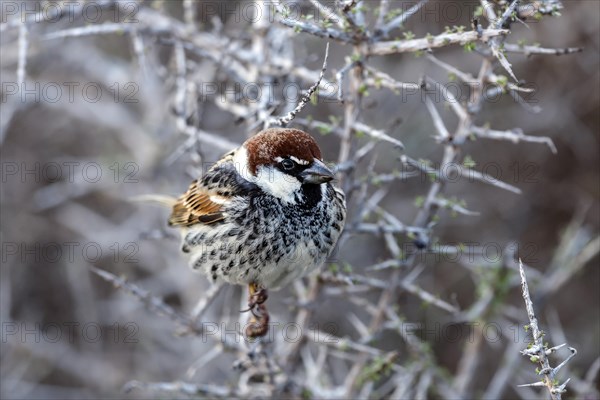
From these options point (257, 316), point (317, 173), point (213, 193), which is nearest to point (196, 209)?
point (213, 193)

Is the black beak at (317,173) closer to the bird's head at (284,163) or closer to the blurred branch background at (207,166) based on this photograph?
the bird's head at (284,163)

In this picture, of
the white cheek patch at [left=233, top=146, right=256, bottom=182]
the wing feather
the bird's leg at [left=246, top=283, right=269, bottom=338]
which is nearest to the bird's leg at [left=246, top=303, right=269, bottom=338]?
the bird's leg at [left=246, top=283, right=269, bottom=338]

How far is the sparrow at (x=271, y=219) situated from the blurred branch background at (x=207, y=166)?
54 cm

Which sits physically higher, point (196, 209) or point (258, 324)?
point (196, 209)

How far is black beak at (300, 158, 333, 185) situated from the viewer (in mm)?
3164

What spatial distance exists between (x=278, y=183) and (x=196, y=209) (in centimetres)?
63

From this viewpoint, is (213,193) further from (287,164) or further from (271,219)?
(287,164)

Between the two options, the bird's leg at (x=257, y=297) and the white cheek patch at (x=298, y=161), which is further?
the bird's leg at (x=257, y=297)

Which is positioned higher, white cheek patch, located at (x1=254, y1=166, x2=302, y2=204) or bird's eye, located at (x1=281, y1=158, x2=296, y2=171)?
bird's eye, located at (x1=281, y1=158, x2=296, y2=171)

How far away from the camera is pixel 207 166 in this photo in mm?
4570

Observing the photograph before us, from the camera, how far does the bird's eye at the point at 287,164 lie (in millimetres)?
3273

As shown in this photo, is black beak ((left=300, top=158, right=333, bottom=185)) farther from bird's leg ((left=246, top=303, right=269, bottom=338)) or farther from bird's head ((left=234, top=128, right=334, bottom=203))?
bird's leg ((left=246, top=303, right=269, bottom=338))

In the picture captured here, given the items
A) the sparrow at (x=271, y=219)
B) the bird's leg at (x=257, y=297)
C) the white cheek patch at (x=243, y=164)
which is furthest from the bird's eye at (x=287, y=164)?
the bird's leg at (x=257, y=297)

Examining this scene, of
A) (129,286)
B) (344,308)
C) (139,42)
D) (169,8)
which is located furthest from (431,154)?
(129,286)
